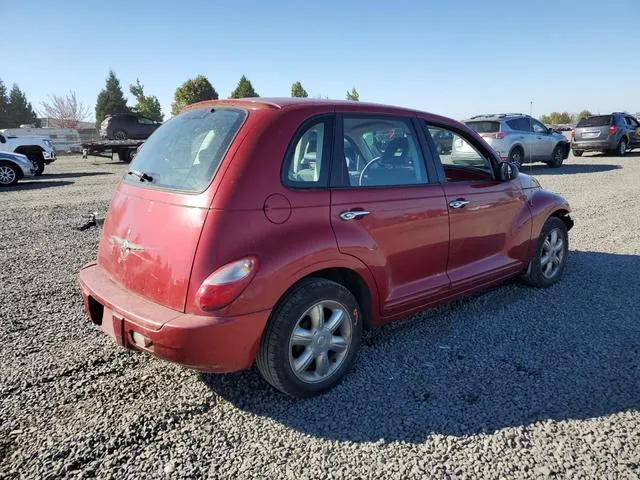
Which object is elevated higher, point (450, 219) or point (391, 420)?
point (450, 219)

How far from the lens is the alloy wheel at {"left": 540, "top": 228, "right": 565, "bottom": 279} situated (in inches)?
181

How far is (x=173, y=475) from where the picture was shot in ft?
7.31

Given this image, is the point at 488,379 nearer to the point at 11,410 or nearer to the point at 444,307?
the point at 444,307

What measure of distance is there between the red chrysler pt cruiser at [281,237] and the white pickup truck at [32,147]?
16.5 m

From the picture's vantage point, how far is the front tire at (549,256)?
4.50 meters

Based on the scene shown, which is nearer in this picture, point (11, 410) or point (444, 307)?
point (11, 410)

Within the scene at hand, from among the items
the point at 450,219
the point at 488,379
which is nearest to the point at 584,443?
the point at 488,379

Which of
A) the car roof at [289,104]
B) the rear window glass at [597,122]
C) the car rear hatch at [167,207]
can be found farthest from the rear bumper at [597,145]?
the car rear hatch at [167,207]

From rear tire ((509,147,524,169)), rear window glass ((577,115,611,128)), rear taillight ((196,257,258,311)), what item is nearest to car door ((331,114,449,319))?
rear taillight ((196,257,258,311))

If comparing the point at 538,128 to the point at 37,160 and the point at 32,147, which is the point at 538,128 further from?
the point at 37,160

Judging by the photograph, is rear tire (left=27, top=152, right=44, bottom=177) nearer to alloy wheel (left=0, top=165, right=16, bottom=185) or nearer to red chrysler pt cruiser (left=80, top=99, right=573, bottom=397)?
alloy wheel (left=0, top=165, right=16, bottom=185)

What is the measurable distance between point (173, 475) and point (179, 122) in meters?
2.19

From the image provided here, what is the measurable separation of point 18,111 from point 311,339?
79320 mm

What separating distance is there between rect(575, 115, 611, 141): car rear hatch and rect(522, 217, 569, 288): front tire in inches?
675
